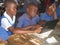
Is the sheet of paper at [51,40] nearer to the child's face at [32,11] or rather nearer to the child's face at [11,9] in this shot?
the child's face at [32,11]

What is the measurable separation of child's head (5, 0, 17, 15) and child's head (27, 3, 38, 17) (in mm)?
133

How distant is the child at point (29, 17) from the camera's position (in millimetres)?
1630

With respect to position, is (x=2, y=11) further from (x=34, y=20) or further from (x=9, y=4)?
(x=34, y=20)

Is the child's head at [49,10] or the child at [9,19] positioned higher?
the child's head at [49,10]

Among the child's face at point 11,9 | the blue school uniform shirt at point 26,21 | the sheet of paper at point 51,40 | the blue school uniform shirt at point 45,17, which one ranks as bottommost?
the sheet of paper at point 51,40

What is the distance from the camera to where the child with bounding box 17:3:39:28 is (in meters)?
1.63

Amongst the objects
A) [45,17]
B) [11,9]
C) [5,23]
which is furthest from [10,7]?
[45,17]

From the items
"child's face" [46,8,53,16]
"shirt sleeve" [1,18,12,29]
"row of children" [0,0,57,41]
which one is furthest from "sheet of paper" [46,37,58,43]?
"shirt sleeve" [1,18,12,29]

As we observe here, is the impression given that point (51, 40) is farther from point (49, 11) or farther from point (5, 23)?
point (5, 23)

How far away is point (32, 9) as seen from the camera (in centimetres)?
165

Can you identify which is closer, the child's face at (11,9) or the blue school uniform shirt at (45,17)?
the child's face at (11,9)

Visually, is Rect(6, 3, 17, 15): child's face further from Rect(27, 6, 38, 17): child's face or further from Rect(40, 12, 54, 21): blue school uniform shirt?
Rect(40, 12, 54, 21): blue school uniform shirt

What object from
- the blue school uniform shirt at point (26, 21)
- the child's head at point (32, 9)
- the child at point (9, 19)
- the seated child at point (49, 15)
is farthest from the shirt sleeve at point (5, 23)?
the seated child at point (49, 15)

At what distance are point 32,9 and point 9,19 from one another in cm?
24
